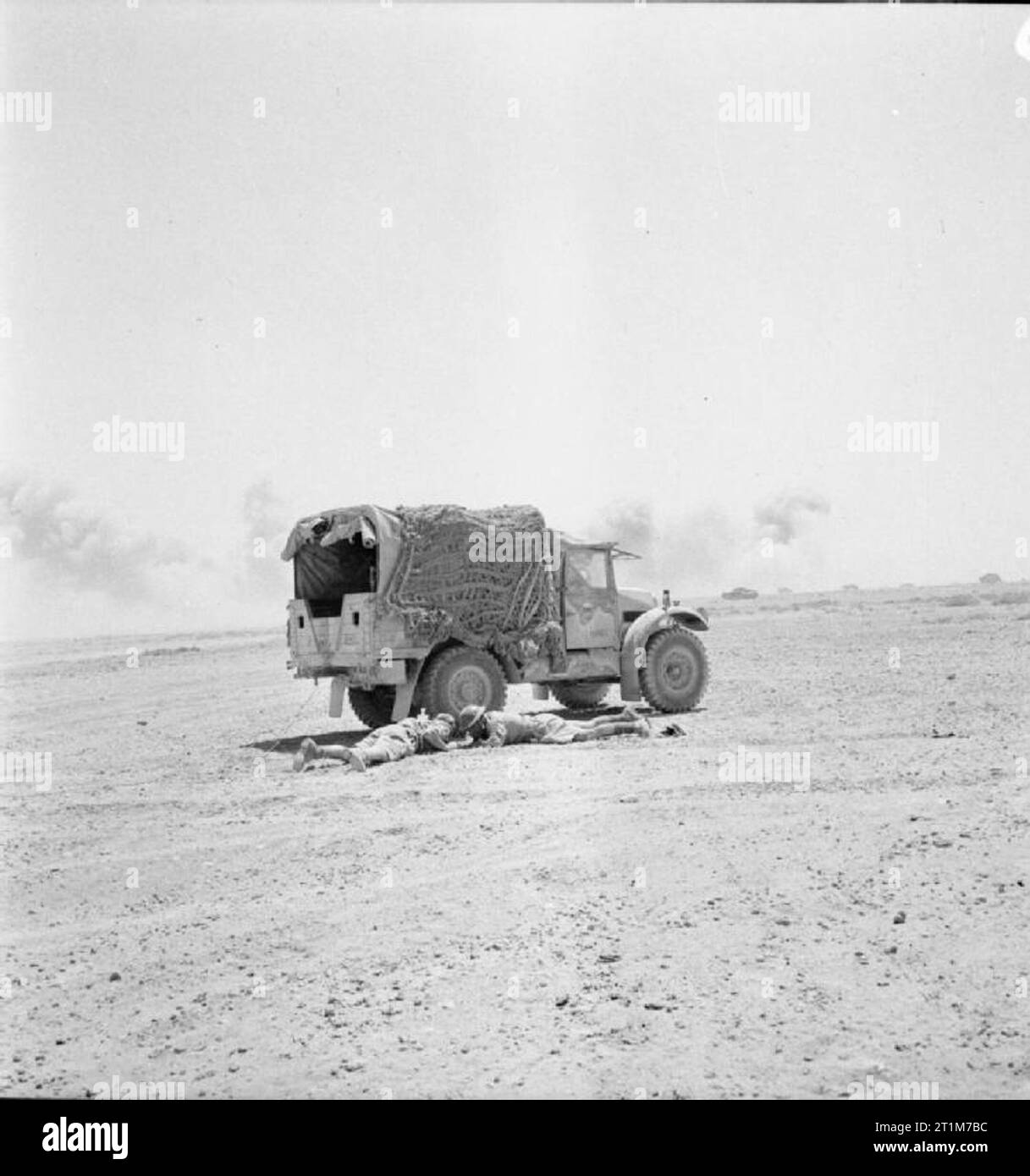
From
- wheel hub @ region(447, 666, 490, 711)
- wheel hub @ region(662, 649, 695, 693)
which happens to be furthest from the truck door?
wheel hub @ region(447, 666, 490, 711)

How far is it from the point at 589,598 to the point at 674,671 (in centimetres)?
146

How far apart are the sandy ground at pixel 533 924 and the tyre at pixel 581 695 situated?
429cm

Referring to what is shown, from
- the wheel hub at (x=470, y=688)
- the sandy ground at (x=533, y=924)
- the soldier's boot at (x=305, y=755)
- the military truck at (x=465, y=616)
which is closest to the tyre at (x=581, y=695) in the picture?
the military truck at (x=465, y=616)

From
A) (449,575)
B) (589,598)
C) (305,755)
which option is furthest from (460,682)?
(305,755)

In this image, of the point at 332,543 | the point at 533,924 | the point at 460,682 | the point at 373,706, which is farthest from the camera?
the point at 373,706

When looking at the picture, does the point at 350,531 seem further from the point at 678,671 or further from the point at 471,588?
the point at 678,671

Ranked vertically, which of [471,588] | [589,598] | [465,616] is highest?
[471,588]

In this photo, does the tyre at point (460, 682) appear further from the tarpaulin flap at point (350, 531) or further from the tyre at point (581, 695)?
the tyre at point (581, 695)

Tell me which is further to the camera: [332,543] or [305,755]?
[332,543]

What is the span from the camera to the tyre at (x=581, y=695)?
1694cm

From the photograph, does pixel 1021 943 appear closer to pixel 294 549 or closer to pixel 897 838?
pixel 897 838

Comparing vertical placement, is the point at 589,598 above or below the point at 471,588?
below

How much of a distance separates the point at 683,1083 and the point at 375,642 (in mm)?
9303

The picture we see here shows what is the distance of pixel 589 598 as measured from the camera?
1540 cm
